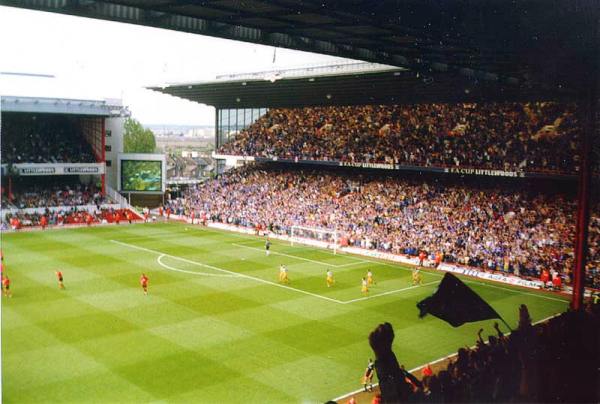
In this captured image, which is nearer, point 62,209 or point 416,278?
point 416,278

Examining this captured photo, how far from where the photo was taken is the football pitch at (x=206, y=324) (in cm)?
1659

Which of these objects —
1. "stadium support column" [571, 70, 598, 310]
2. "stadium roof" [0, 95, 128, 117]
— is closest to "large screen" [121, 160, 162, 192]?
"stadium roof" [0, 95, 128, 117]

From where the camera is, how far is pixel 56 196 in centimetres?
5453

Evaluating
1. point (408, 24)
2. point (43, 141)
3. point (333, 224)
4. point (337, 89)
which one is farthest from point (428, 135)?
point (43, 141)

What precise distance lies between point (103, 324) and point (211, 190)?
3930 centimetres

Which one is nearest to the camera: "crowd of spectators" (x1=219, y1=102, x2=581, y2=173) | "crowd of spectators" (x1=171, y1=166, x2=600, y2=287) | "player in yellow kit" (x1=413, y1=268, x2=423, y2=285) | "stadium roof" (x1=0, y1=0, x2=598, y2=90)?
"stadium roof" (x1=0, y1=0, x2=598, y2=90)

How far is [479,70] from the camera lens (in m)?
23.0

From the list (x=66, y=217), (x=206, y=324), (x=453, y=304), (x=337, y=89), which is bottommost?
(x=206, y=324)

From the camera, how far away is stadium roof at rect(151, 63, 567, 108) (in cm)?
3853

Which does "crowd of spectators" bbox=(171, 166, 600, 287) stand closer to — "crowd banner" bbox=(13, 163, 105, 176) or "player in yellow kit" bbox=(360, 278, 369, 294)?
"crowd banner" bbox=(13, 163, 105, 176)

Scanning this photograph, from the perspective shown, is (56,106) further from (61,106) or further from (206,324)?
(206,324)

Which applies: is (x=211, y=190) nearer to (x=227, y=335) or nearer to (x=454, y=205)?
(x=454, y=205)

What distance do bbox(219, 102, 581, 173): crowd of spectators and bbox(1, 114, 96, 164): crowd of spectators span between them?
15393mm

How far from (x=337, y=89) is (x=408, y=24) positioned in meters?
33.3
